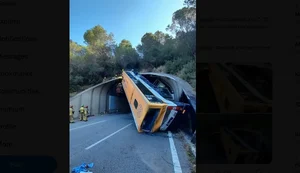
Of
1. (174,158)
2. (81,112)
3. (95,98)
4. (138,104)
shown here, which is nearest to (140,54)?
(138,104)

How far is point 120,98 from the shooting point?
144 cm

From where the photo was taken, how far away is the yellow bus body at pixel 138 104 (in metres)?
1.21

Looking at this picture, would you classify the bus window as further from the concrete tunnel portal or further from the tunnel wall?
the tunnel wall

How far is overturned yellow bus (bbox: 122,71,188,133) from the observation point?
1214 mm

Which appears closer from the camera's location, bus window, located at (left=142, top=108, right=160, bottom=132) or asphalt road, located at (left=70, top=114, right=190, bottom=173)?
asphalt road, located at (left=70, top=114, right=190, bottom=173)

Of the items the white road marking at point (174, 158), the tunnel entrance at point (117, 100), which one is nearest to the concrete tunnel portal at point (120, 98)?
the tunnel entrance at point (117, 100)

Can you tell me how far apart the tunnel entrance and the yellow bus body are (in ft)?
0.14

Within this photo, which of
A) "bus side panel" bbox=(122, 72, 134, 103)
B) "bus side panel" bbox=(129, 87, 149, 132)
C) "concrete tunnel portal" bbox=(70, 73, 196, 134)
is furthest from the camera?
"bus side panel" bbox=(122, 72, 134, 103)

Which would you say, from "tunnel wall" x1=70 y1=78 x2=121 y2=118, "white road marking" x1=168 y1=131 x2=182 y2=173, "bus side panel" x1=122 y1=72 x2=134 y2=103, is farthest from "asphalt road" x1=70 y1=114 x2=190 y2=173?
"bus side panel" x1=122 y1=72 x2=134 y2=103

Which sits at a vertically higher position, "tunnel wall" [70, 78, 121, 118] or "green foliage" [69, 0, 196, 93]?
"green foliage" [69, 0, 196, 93]

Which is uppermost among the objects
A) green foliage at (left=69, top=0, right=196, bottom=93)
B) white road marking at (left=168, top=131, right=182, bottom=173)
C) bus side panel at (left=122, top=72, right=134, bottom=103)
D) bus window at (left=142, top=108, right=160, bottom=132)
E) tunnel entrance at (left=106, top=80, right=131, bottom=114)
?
green foliage at (left=69, top=0, right=196, bottom=93)
